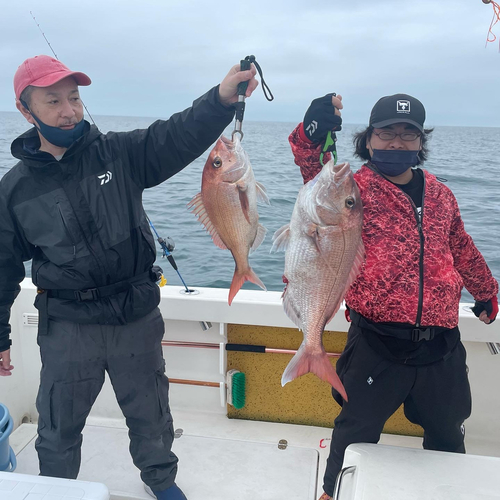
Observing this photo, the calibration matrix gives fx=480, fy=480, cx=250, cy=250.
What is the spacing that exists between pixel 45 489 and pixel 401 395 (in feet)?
4.95

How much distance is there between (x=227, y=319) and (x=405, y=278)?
4.55ft

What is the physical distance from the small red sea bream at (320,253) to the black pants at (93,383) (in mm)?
805

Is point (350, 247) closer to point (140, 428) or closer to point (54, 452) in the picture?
point (140, 428)

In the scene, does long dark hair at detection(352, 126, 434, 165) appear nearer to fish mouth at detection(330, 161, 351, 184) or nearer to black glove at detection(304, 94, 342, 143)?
black glove at detection(304, 94, 342, 143)

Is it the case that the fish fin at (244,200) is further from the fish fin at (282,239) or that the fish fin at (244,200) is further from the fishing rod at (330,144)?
the fishing rod at (330,144)

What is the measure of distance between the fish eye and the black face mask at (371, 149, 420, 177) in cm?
47

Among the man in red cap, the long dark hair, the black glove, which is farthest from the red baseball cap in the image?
the long dark hair

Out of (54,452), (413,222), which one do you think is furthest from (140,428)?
(413,222)

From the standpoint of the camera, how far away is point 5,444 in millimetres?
2723

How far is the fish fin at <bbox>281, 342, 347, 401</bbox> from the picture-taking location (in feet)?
6.41

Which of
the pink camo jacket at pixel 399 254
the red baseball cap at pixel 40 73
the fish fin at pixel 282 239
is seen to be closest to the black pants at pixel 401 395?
the pink camo jacket at pixel 399 254

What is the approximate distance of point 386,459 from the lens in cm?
185

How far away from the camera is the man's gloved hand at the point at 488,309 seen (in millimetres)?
2463

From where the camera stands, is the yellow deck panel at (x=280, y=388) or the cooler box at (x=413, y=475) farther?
the yellow deck panel at (x=280, y=388)
